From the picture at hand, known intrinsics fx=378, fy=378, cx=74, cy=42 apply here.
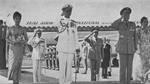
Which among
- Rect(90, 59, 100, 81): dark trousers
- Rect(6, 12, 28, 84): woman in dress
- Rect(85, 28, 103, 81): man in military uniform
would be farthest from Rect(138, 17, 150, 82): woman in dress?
Rect(6, 12, 28, 84): woman in dress

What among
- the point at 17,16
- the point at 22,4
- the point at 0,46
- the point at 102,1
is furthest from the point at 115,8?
the point at 17,16

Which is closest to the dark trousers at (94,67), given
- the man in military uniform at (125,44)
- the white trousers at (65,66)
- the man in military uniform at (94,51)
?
the man in military uniform at (94,51)

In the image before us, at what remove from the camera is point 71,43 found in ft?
26.9

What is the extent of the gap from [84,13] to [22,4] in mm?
3085

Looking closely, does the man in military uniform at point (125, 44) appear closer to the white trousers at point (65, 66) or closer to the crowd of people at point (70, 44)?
the crowd of people at point (70, 44)

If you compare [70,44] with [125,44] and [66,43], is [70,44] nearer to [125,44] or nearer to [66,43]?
[66,43]

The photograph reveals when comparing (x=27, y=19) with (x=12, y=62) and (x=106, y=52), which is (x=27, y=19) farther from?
(x=12, y=62)

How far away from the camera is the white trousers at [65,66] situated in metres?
8.19

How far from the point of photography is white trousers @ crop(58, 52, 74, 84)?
8.19 meters

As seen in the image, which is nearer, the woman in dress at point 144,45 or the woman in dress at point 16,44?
the woman in dress at point 16,44

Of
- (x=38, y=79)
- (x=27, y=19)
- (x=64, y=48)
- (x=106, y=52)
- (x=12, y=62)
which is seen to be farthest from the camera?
(x=27, y=19)

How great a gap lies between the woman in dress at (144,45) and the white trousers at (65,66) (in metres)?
1.94

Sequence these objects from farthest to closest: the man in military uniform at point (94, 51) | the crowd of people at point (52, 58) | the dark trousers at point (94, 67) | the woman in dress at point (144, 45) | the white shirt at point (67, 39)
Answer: the crowd of people at point (52, 58), the dark trousers at point (94, 67), the man in military uniform at point (94, 51), the woman in dress at point (144, 45), the white shirt at point (67, 39)

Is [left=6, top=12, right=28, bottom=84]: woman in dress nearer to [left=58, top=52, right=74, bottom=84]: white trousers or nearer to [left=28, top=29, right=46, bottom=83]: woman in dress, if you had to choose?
[left=58, top=52, right=74, bottom=84]: white trousers
